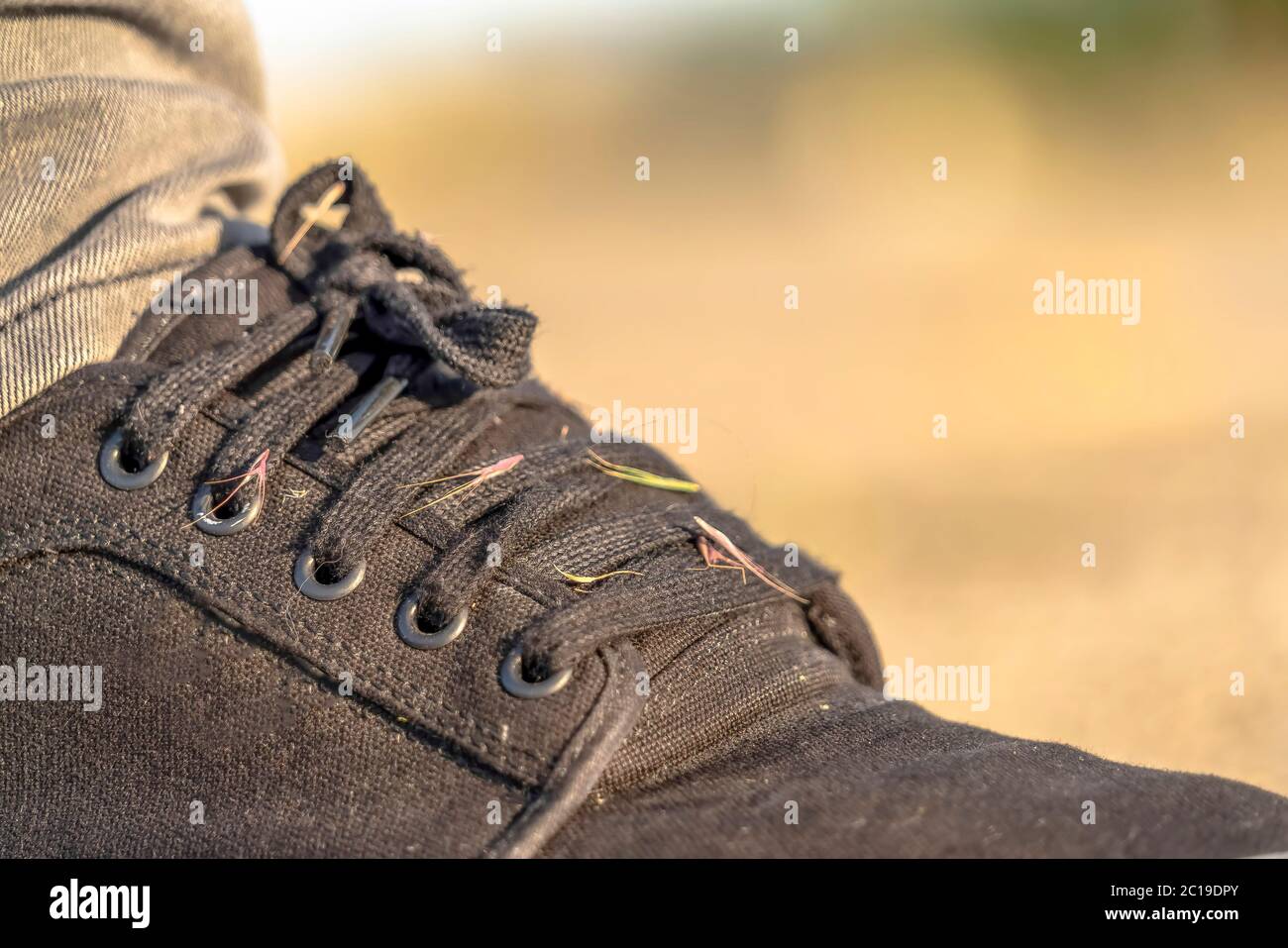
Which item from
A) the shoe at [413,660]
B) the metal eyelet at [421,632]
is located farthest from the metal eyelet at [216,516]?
the metal eyelet at [421,632]

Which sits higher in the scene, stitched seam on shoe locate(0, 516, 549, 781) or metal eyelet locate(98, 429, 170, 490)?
metal eyelet locate(98, 429, 170, 490)

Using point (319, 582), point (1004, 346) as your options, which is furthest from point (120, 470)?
point (1004, 346)

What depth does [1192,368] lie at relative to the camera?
15.6 feet

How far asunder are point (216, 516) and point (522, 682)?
0.30 meters

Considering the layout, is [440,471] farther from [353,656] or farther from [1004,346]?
[1004,346]

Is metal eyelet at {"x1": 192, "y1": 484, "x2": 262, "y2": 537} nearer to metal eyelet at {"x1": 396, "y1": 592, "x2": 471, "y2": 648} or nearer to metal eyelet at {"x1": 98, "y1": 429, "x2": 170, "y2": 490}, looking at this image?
metal eyelet at {"x1": 98, "y1": 429, "x2": 170, "y2": 490}

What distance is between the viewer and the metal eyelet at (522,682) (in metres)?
0.91

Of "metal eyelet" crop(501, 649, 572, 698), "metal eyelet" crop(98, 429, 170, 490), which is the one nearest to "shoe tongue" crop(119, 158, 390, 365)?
"metal eyelet" crop(98, 429, 170, 490)

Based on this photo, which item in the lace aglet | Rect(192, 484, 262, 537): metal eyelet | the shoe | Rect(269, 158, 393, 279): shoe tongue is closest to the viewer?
the shoe

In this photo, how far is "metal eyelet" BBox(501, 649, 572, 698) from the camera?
909 millimetres

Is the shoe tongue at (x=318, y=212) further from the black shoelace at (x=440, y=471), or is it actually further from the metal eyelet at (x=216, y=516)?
the metal eyelet at (x=216, y=516)

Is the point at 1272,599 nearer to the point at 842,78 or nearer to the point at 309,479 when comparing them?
the point at 309,479

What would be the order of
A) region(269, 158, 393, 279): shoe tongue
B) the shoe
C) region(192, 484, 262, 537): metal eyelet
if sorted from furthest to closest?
region(269, 158, 393, 279): shoe tongue → region(192, 484, 262, 537): metal eyelet → the shoe

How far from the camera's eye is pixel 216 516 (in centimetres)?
99
